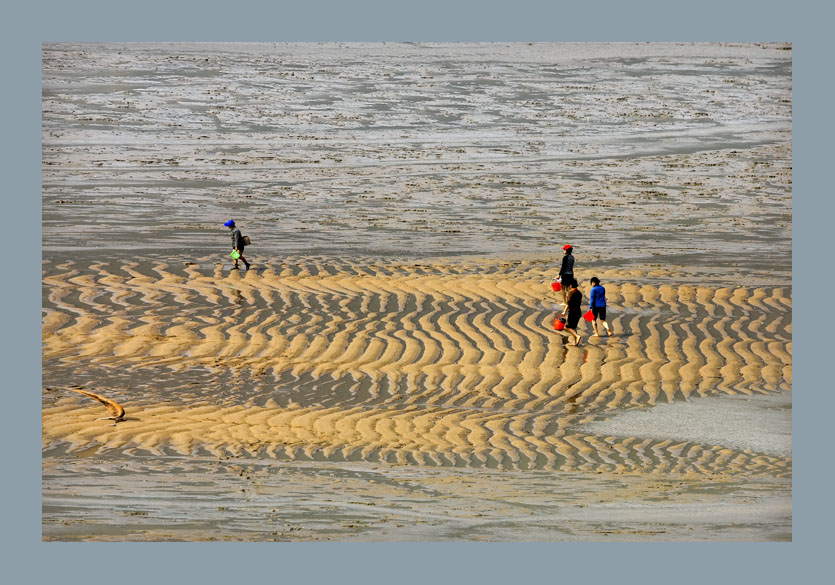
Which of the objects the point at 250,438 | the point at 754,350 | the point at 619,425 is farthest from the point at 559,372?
the point at 250,438

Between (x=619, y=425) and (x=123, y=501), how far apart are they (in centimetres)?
491

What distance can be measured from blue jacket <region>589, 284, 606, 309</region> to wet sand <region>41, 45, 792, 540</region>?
356 millimetres

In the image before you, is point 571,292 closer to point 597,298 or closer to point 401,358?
point 597,298

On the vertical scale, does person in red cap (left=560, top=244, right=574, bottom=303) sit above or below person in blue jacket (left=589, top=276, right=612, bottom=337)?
above

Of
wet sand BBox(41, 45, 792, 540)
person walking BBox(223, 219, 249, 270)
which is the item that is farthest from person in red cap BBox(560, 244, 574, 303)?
person walking BBox(223, 219, 249, 270)

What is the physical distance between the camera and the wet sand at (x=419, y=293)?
1570cm

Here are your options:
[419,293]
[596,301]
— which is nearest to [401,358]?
[419,293]

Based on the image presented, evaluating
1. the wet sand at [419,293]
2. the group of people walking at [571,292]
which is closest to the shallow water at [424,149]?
the wet sand at [419,293]

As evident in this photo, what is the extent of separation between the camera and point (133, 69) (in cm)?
1719

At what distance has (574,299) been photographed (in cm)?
1703

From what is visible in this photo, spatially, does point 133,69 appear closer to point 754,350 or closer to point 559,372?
point 559,372

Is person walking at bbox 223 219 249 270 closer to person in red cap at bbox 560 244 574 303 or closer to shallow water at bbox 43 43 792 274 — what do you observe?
shallow water at bbox 43 43 792 274

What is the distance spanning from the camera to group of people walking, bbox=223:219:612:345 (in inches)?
671

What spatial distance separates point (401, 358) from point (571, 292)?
1.93 m
